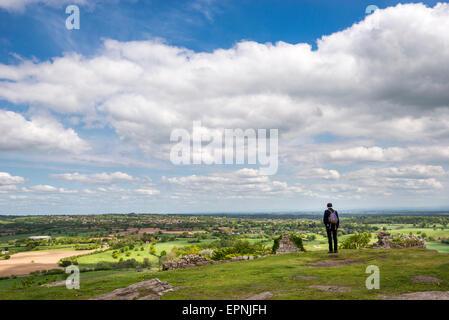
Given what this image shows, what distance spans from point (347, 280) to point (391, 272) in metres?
3.07

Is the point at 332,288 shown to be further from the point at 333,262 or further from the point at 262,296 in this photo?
the point at 333,262

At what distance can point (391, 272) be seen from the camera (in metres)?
14.6

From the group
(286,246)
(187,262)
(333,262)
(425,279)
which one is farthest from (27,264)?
(425,279)

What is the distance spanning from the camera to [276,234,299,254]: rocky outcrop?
93.1 feet

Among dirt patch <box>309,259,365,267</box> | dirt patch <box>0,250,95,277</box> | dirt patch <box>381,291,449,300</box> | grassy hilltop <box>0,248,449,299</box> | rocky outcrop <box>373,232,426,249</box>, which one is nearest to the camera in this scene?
dirt patch <box>381,291,449,300</box>

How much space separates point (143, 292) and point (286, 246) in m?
19.7

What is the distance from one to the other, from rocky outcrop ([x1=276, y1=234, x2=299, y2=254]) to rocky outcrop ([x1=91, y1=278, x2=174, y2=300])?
17.8 meters

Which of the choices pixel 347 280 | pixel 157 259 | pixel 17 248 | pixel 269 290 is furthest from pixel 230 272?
pixel 17 248

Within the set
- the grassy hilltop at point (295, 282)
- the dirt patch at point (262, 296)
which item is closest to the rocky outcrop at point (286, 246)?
the grassy hilltop at point (295, 282)

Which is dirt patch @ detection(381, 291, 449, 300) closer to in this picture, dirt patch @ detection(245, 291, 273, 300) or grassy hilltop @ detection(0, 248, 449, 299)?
grassy hilltop @ detection(0, 248, 449, 299)

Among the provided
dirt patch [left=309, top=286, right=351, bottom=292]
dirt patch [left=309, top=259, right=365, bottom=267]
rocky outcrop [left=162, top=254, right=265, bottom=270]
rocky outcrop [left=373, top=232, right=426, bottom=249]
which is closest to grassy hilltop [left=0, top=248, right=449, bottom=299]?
dirt patch [left=309, top=259, right=365, bottom=267]

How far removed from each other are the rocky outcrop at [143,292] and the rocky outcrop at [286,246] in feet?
58.3

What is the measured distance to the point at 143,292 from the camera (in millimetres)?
11695
